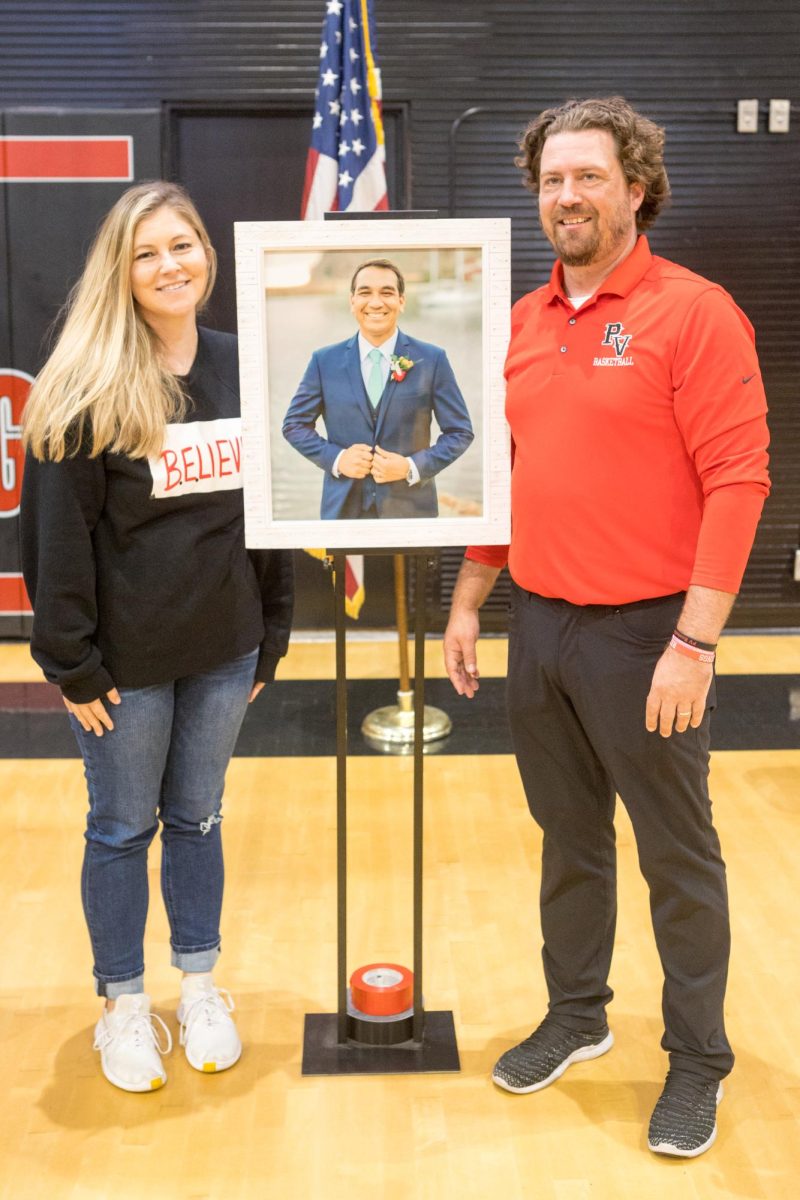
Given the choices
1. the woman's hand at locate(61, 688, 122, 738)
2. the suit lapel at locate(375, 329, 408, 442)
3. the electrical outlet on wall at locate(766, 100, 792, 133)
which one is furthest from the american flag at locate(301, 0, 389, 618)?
the woman's hand at locate(61, 688, 122, 738)

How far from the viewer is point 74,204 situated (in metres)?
5.46

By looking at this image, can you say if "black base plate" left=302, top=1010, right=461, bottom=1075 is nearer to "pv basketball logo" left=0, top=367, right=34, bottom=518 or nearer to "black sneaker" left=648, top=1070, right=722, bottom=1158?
"black sneaker" left=648, top=1070, right=722, bottom=1158

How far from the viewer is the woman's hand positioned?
2152 mm

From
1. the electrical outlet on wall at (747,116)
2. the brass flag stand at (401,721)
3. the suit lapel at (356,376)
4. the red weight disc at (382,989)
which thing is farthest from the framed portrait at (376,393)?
the electrical outlet on wall at (747,116)

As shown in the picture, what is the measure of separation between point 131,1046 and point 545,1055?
75cm

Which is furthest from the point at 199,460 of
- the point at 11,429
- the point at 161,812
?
the point at 11,429

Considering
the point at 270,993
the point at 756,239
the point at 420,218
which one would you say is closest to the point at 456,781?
the point at 270,993

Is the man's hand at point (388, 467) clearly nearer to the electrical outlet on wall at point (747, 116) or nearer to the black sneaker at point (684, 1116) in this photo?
the black sneaker at point (684, 1116)

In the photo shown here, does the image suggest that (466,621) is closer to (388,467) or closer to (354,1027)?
(388,467)

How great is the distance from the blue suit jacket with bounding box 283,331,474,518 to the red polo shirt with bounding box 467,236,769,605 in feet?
0.40

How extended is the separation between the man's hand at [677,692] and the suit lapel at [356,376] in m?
0.63

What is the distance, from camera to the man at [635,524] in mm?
1916

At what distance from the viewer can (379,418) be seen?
2086 millimetres

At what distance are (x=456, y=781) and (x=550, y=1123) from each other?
67.3 inches
